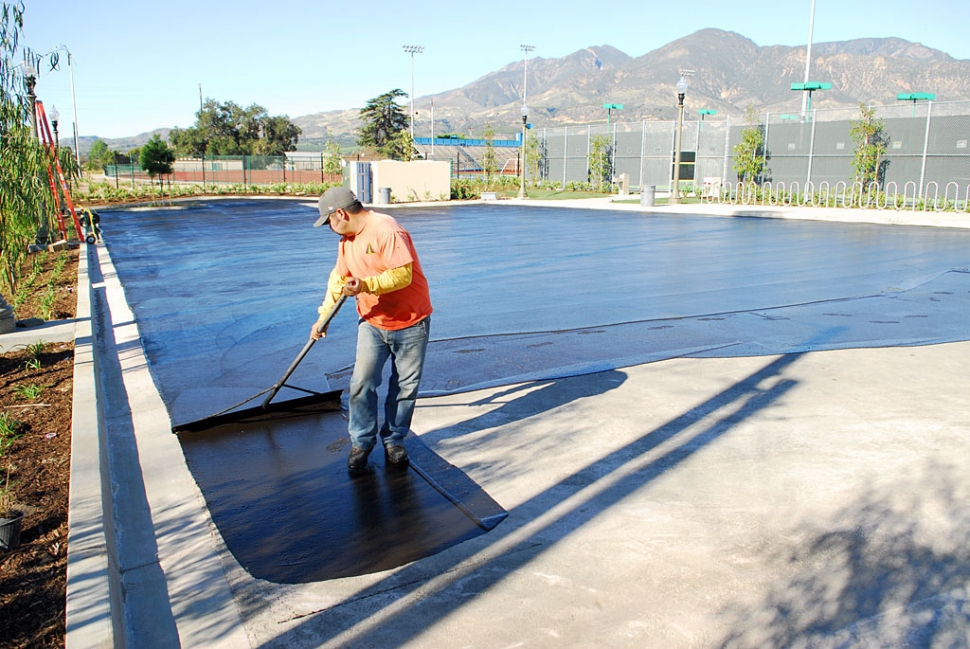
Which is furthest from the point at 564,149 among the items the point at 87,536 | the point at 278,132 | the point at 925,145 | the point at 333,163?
the point at 278,132

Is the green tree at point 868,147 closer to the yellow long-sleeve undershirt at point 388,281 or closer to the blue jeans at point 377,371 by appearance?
the blue jeans at point 377,371

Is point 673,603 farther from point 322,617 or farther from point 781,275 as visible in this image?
point 781,275

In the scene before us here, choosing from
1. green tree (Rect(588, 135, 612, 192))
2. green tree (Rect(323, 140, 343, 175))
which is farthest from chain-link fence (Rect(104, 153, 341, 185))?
green tree (Rect(588, 135, 612, 192))

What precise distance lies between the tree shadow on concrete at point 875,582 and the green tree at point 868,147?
1290 inches

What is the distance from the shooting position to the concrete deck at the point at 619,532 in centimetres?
315

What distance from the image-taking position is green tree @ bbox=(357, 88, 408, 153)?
284 ft

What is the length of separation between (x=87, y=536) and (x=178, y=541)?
48 centimetres

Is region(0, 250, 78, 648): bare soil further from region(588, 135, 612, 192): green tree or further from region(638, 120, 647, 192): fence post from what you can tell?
region(588, 135, 612, 192): green tree

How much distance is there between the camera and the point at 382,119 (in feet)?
288

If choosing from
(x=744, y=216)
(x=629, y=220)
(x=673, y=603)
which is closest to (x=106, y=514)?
(x=673, y=603)

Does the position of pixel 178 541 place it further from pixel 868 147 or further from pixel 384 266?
pixel 868 147

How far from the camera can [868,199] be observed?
30.1m

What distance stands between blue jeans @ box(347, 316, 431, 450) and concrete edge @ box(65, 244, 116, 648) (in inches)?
56.6

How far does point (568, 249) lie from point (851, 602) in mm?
13767
